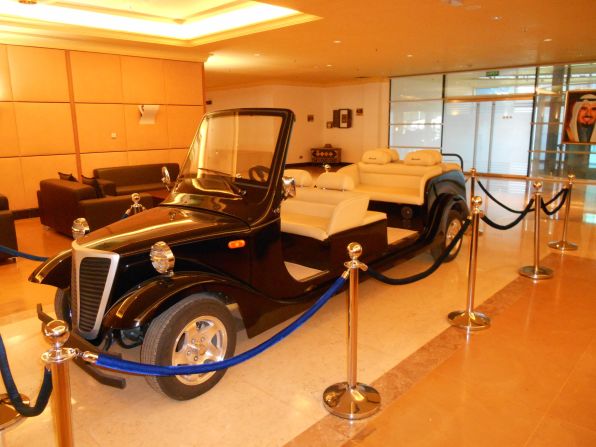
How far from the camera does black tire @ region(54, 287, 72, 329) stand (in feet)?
9.98

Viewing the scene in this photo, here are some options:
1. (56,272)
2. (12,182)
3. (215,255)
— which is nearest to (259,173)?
(215,255)

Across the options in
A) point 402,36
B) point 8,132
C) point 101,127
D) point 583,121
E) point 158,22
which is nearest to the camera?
point 8,132

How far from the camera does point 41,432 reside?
2.51 meters

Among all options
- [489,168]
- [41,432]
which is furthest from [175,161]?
[489,168]

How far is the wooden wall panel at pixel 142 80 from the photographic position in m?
9.82

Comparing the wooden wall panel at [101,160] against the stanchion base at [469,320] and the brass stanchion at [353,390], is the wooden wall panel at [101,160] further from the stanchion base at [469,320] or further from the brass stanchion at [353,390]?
the brass stanchion at [353,390]

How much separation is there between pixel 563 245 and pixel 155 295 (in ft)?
18.2

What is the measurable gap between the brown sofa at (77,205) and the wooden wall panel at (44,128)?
1641mm

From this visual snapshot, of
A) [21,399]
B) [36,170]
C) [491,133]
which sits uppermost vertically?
[491,133]

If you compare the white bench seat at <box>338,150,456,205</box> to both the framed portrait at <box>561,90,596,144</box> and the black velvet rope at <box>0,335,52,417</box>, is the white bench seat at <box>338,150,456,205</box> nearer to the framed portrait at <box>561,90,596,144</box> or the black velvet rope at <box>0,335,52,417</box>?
the black velvet rope at <box>0,335,52,417</box>

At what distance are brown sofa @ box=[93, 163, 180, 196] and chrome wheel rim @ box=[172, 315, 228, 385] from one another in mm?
6435

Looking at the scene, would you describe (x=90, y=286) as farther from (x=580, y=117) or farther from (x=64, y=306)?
(x=580, y=117)

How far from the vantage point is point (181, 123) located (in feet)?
35.8

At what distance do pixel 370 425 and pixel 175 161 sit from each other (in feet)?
31.3
